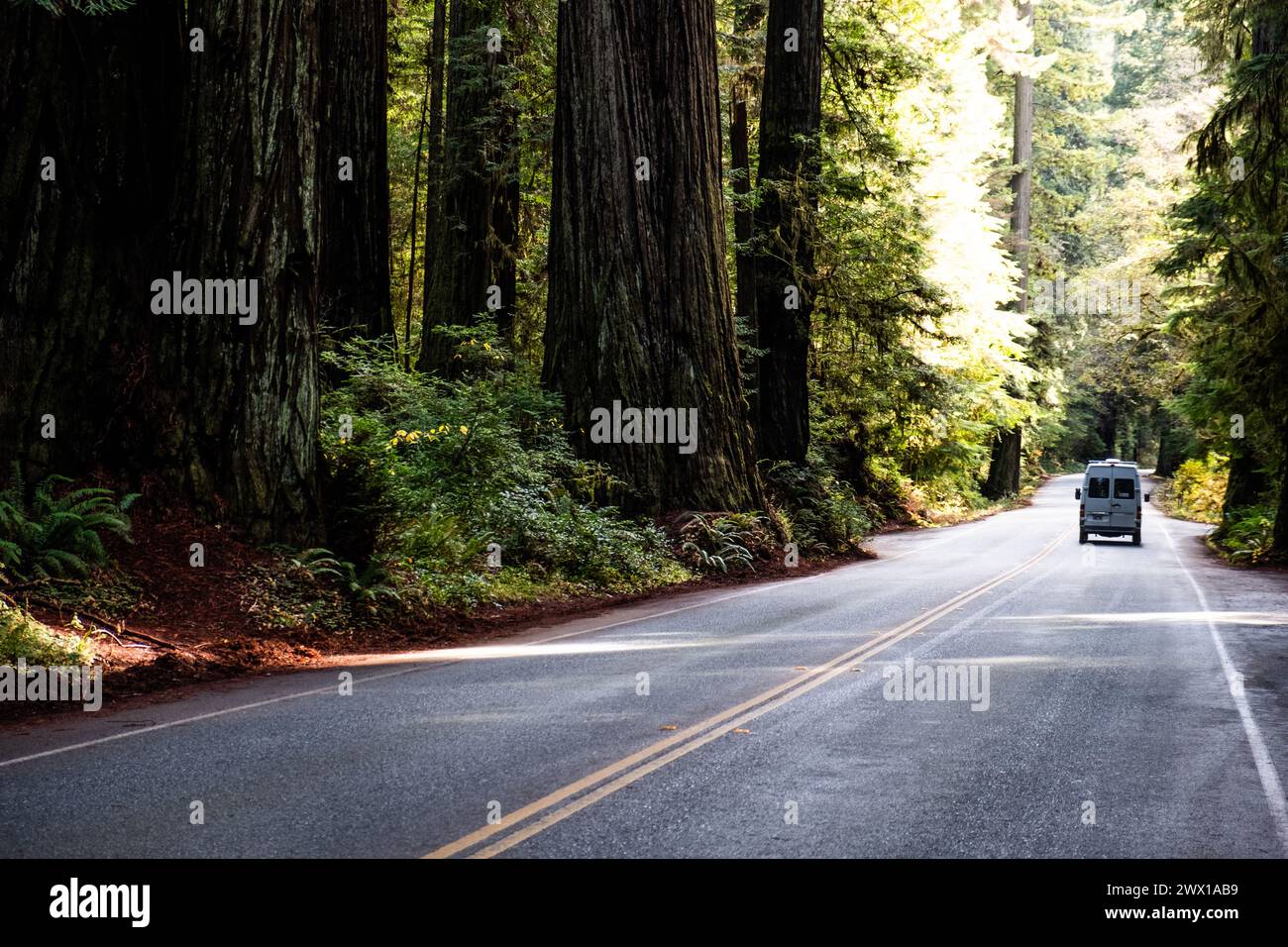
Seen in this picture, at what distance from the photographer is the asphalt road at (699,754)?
573 centimetres

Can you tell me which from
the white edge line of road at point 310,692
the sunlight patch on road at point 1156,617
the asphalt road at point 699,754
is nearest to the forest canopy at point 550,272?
the white edge line of road at point 310,692

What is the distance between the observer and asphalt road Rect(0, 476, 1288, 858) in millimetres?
5727

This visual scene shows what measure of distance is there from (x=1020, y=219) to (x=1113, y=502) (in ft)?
74.8

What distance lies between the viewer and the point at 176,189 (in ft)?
39.4

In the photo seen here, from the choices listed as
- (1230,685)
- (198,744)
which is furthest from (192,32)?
(1230,685)

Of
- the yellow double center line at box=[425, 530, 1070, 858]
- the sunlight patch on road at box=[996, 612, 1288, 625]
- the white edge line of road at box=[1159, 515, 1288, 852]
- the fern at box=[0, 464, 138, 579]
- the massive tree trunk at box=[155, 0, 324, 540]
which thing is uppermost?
the massive tree trunk at box=[155, 0, 324, 540]

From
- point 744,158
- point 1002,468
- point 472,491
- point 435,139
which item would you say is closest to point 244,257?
point 472,491

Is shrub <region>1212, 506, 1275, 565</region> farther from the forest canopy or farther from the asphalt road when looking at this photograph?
the asphalt road

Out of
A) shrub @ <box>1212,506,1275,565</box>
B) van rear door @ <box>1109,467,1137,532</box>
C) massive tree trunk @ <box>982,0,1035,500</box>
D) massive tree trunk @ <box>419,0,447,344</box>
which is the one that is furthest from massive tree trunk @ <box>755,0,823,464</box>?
massive tree trunk @ <box>982,0,1035,500</box>

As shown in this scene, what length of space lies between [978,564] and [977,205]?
1639 centimetres

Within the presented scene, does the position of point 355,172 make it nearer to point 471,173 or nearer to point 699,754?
point 471,173

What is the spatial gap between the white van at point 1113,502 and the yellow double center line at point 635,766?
73.1 ft

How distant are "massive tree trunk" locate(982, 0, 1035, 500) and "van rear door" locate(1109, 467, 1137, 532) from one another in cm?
1730

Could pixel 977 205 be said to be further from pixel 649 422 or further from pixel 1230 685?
pixel 1230 685
